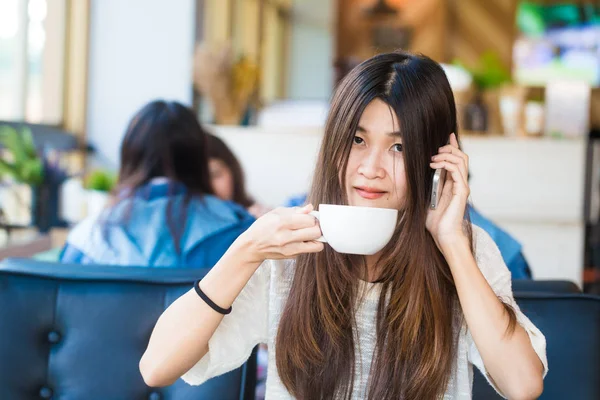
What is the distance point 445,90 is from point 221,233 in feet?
2.72

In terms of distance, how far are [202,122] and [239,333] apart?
2704 mm

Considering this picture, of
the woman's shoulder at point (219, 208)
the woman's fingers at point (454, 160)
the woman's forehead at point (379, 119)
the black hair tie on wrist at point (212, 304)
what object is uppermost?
the woman's forehead at point (379, 119)

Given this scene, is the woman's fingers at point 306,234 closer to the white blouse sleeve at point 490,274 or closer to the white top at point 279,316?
the white top at point 279,316

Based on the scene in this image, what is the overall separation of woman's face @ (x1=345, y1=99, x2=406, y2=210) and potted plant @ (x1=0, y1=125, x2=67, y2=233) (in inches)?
69.0

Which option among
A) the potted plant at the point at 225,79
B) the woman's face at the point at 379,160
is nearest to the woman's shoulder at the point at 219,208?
the woman's face at the point at 379,160

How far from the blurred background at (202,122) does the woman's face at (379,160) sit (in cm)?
87

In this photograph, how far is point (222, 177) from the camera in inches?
96.3

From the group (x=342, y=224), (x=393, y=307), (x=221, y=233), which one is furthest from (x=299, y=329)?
(x=221, y=233)

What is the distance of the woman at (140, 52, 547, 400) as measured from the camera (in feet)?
3.35

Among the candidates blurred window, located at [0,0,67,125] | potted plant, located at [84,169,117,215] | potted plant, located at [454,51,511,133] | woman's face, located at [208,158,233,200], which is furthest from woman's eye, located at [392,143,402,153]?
blurred window, located at [0,0,67,125]

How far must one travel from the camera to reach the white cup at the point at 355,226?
0.88 meters

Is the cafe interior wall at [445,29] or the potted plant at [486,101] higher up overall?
the cafe interior wall at [445,29]

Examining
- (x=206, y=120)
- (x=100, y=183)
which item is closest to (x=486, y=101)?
(x=206, y=120)

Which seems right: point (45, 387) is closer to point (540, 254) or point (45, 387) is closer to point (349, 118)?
point (349, 118)
